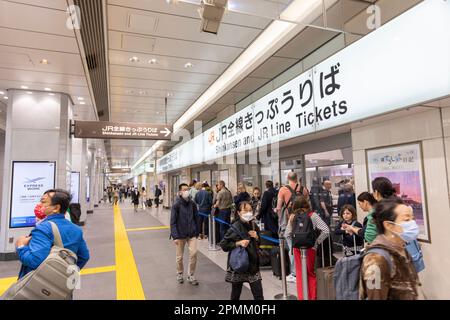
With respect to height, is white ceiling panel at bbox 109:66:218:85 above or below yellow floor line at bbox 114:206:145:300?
above

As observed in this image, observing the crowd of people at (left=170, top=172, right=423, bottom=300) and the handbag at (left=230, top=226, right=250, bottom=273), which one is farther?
the handbag at (left=230, top=226, right=250, bottom=273)

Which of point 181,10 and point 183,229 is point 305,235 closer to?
point 183,229

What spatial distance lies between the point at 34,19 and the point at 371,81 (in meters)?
4.55

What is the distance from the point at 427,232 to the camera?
3273 millimetres

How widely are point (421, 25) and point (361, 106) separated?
3.18ft

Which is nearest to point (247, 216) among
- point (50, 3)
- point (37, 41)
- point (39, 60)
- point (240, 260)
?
point (240, 260)

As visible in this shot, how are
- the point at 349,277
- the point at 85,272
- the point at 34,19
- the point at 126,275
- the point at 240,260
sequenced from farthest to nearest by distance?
1. the point at 85,272
2. the point at 126,275
3. the point at 34,19
4. the point at 240,260
5. the point at 349,277

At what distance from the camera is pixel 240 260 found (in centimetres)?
301

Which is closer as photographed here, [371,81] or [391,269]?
[391,269]

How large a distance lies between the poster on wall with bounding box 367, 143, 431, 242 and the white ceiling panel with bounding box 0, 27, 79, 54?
502cm

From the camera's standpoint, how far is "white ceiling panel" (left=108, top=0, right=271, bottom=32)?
4.32 meters

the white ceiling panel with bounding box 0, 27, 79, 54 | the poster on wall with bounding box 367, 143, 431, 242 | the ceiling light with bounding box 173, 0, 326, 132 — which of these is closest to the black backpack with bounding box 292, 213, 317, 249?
the poster on wall with bounding box 367, 143, 431, 242

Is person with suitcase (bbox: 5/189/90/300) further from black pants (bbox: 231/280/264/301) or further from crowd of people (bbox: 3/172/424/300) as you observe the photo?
black pants (bbox: 231/280/264/301)

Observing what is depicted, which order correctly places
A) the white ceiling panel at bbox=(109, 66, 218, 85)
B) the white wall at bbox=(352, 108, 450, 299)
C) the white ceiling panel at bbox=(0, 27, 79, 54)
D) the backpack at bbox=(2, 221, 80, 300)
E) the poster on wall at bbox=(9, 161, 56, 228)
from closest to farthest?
1. the backpack at bbox=(2, 221, 80, 300)
2. the white wall at bbox=(352, 108, 450, 299)
3. the white ceiling panel at bbox=(0, 27, 79, 54)
4. the poster on wall at bbox=(9, 161, 56, 228)
5. the white ceiling panel at bbox=(109, 66, 218, 85)
